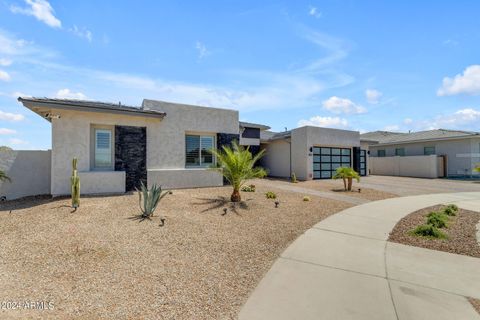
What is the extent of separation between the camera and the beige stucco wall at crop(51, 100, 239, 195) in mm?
10242

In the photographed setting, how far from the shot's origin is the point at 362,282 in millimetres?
4156

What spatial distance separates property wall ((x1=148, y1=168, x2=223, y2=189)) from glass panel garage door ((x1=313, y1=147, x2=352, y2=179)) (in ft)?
35.1

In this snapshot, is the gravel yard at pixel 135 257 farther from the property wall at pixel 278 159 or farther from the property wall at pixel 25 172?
the property wall at pixel 278 159

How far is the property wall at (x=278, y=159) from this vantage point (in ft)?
75.1

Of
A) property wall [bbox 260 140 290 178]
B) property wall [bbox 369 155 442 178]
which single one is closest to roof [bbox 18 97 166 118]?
property wall [bbox 260 140 290 178]

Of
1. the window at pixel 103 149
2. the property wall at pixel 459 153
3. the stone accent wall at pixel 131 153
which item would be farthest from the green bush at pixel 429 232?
the property wall at pixel 459 153

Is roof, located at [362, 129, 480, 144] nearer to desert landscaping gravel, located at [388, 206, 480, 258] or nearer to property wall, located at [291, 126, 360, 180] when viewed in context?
property wall, located at [291, 126, 360, 180]

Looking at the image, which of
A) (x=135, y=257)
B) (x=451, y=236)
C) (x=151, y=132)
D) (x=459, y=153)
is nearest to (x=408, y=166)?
(x=459, y=153)

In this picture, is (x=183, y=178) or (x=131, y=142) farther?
(x=183, y=178)

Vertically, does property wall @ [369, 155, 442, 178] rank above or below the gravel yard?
above

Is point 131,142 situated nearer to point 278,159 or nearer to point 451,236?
point 451,236

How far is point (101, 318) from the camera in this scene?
10.1 feet

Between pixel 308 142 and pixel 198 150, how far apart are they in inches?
408

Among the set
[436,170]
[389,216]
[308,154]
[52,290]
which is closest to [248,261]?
[52,290]
